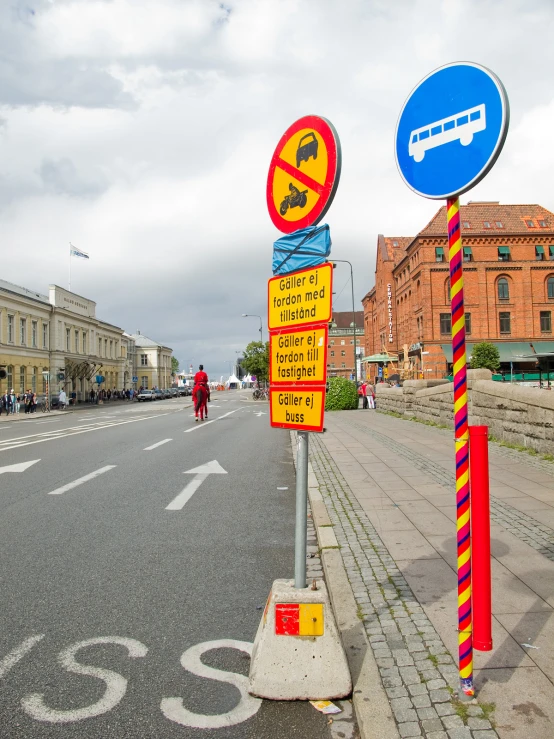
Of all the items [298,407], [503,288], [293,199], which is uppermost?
[503,288]

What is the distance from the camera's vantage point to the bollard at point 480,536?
2635 millimetres

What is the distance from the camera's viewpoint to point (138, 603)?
13.5 ft

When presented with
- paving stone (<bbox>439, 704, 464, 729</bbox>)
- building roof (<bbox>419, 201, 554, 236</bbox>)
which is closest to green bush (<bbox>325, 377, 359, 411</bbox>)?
paving stone (<bbox>439, 704, 464, 729</bbox>)

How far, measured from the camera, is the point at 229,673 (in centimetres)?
317

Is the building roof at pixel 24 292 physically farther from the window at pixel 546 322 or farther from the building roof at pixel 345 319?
the building roof at pixel 345 319

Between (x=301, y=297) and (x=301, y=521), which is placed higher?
(x=301, y=297)

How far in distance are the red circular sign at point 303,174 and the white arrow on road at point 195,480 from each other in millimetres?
4658

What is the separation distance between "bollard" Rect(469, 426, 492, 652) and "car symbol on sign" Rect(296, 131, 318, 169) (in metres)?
1.73

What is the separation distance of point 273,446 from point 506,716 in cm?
1191

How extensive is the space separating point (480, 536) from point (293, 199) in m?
2.06

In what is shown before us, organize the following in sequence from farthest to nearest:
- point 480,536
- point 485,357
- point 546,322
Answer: point 546,322, point 485,357, point 480,536

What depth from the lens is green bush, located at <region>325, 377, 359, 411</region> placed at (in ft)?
94.3

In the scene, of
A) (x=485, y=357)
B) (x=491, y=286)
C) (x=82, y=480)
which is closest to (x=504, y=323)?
(x=491, y=286)

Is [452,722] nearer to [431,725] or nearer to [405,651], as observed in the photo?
[431,725]
